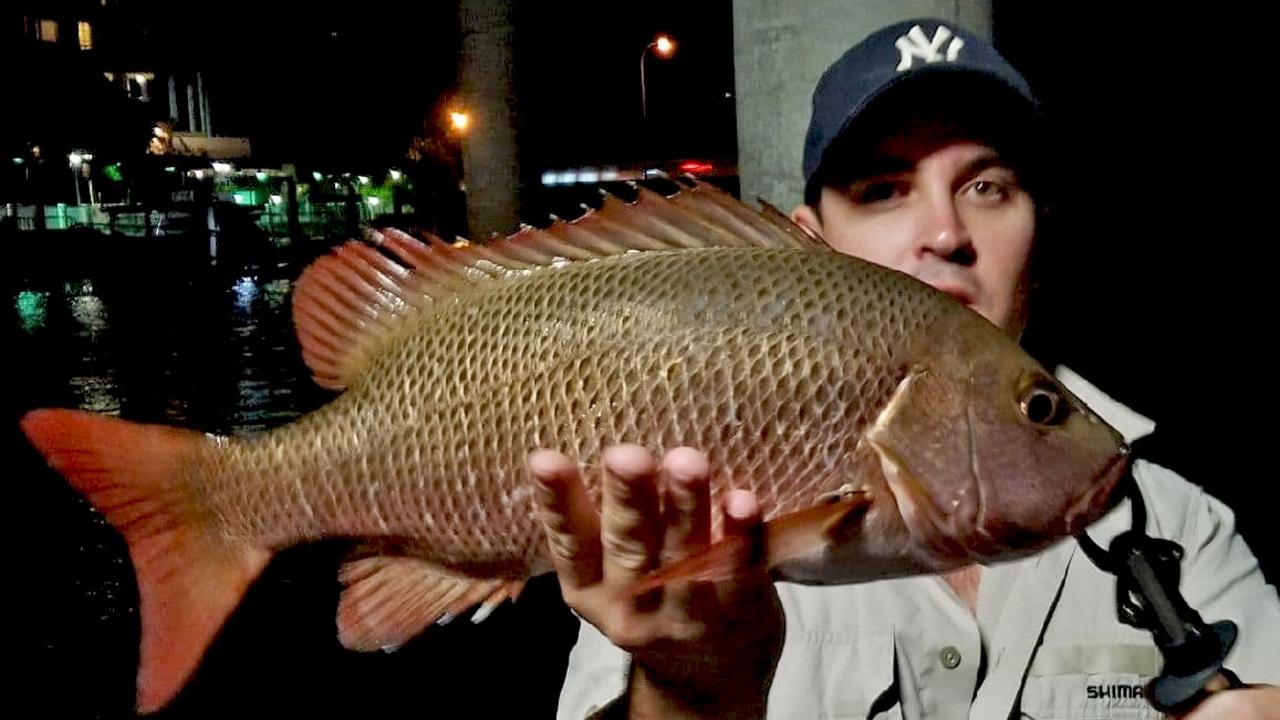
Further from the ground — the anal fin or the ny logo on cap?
the ny logo on cap

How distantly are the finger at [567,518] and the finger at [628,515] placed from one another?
22 mm

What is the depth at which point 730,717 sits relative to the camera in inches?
70.1

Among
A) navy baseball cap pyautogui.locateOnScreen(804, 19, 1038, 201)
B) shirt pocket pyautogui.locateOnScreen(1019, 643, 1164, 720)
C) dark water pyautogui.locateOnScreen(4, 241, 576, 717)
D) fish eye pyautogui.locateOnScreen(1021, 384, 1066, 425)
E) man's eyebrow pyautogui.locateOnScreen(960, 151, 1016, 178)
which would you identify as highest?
navy baseball cap pyautogui.locateOnScreen(804, 19, 1038, 201)

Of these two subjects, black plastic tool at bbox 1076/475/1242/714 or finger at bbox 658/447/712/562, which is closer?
finger at bbox 658/447/712/562

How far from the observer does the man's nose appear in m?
2.13

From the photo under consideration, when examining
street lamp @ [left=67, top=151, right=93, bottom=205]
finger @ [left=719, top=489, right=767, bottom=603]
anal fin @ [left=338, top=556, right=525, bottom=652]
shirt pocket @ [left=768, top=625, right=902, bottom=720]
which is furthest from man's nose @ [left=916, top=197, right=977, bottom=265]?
street lamp @ [left=67, top=151, right=93, bottom=205]

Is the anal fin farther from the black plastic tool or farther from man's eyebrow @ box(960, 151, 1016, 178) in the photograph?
man's eyebrow @ box(960, 151, 1016, 178)

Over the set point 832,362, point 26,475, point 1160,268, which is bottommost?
point 26,475

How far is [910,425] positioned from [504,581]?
769 mm

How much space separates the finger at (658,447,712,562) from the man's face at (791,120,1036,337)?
2.89 feet

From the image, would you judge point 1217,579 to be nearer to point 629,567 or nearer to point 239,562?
point 629,567

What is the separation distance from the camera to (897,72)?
2229 millimetres

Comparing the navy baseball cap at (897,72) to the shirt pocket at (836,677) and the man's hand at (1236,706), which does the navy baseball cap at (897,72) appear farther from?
the man's hand at (1236,706)

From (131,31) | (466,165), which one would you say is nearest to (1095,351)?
(466,165)
